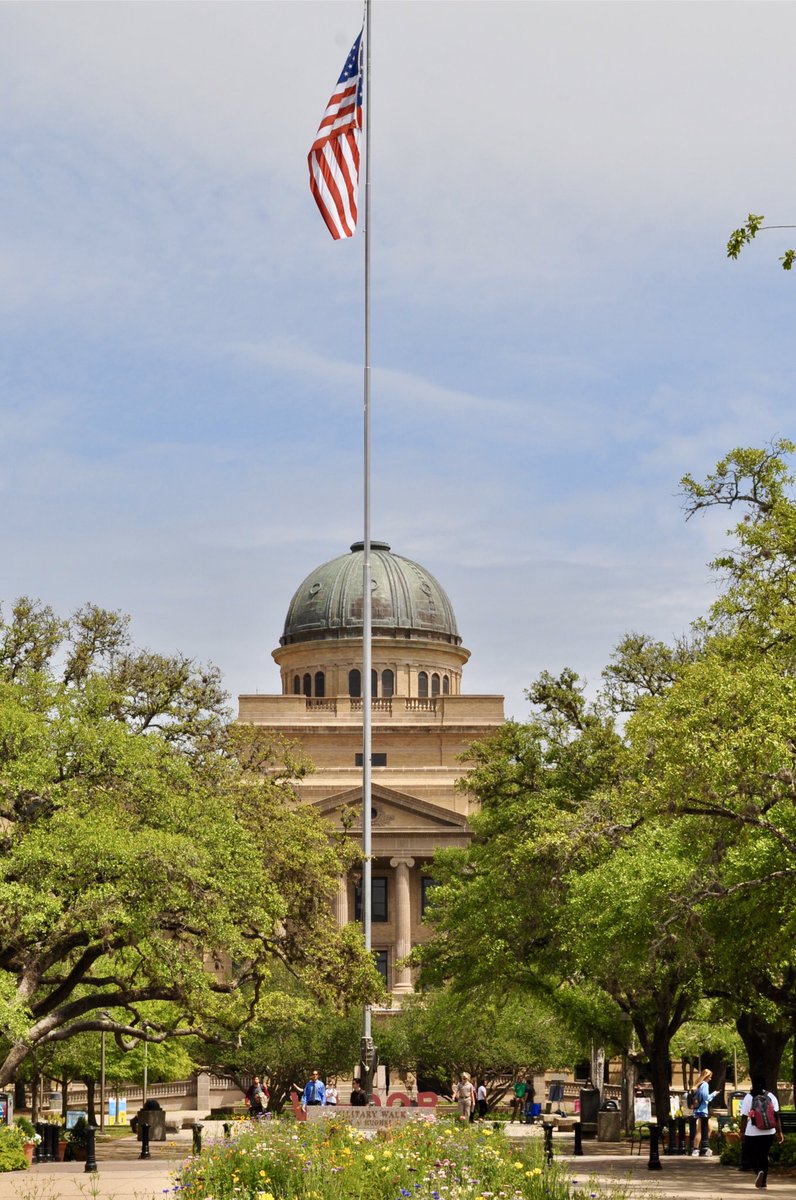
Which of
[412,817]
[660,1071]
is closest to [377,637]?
[412,817]

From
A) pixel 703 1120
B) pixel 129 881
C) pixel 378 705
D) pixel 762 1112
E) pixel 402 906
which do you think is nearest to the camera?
pixel 762 1112

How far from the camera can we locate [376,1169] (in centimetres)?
1577

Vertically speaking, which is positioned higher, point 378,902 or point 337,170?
point 337,170

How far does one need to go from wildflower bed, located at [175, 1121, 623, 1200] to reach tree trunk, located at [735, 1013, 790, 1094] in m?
20.2

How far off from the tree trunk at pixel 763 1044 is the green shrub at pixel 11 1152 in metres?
15.9

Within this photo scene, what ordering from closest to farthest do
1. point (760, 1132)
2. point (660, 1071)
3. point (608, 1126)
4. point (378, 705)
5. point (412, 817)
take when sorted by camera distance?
point (760, 1132)
point (660, 1071)
point (608, 1126)
point (412, 817)
point (378, 705)

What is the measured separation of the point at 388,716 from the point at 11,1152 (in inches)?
2920

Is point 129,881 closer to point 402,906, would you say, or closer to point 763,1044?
point 763,1044

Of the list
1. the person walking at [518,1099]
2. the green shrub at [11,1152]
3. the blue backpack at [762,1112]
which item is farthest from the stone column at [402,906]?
the blue backpack at [762,1112]

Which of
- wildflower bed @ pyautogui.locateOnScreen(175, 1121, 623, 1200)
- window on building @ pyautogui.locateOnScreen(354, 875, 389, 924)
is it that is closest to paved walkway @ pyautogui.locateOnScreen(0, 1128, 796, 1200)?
wildflower bed @ pyautogui.locateOnScreen(175, 1121, 623, 1200)

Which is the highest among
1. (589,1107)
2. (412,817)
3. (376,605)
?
(376,605)

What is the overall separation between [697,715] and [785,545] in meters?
4.19

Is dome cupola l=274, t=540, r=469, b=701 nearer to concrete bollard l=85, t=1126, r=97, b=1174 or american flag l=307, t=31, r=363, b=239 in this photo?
american flag l=307, t=31, r=363, b=239

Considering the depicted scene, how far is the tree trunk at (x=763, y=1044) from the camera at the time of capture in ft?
119
